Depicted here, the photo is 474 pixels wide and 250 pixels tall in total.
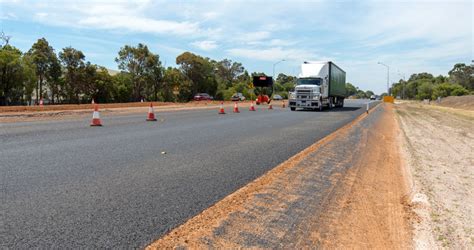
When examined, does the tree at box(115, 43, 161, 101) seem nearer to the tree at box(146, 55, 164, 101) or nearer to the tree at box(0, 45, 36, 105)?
the tree at box(146, 55, 164, 101)

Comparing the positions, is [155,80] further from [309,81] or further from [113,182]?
[113,182]

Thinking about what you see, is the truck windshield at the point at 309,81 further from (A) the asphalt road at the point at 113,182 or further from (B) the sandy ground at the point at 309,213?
(B) the sandy ground at the point at 309,213

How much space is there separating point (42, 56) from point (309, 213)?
168ft

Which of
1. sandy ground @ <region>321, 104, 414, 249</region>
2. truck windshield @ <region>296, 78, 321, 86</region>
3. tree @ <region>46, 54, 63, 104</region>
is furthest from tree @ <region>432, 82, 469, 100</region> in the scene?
sandy ground @ <region>321, 104, 414, 249</region>

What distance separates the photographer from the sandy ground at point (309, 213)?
3.83 metres

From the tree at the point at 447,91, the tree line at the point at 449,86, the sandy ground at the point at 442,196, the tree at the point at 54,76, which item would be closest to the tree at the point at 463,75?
the tree line at the point at 449,86

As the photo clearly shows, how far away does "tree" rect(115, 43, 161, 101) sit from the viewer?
59.1 metres

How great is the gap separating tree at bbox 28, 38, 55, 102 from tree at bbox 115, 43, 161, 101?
1115 cm

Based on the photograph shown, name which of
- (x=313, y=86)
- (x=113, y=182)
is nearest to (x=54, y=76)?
(x=313, y=86)

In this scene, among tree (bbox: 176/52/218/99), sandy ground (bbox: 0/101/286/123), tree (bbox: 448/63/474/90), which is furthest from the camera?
tree (bbox: 448/63/474/90)

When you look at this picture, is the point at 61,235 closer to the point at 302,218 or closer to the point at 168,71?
the point at 302,218

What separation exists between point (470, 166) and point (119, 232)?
8.18 meters

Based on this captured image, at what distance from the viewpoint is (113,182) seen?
5.83m

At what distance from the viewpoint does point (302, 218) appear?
447cm
